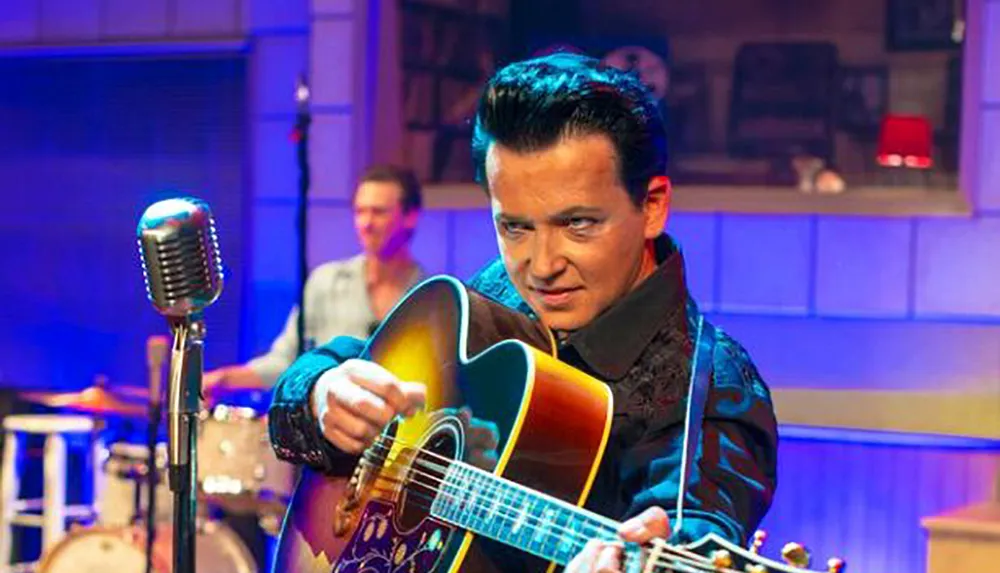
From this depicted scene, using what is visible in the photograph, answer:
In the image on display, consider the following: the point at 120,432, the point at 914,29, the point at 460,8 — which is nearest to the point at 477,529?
the point at 914,29

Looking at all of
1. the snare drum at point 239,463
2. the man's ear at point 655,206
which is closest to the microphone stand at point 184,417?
the man's ear at point 655,206

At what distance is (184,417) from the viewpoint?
226 centimetres

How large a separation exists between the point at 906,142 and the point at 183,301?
3683 mm

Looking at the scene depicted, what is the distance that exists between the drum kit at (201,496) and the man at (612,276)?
3.86 meters

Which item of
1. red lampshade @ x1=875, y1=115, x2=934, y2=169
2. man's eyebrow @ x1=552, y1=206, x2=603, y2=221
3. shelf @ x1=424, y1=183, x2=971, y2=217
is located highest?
red lampshade @ x1=875, y1=115, x2=934, y2=169

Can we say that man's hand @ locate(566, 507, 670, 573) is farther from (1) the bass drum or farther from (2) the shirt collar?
(1) the bass drum

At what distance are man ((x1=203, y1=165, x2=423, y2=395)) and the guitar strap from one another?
3755mm

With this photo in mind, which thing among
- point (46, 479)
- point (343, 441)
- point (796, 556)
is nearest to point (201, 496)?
point (46, 479)

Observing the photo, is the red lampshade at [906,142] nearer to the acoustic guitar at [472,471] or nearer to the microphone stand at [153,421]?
the microphone stand at [153,421]

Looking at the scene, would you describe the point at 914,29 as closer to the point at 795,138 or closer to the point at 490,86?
the point at 795,138

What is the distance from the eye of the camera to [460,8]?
6.21 m

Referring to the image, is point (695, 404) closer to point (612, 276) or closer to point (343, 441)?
point (612, 276)

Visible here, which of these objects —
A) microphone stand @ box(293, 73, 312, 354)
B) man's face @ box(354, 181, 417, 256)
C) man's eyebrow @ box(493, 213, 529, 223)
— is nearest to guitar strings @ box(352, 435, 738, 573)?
man's eyebrow @ box(493, 213, 529, 223)

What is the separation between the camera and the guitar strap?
6.20ft
